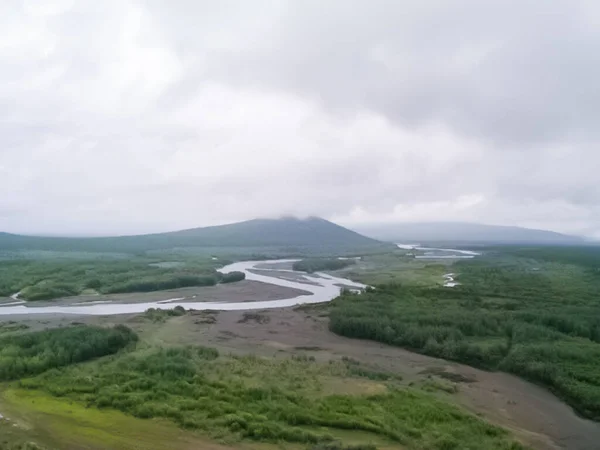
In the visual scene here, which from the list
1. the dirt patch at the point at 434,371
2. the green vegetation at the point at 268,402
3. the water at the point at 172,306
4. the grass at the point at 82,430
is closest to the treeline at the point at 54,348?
the green vegetation at the point at 268,402

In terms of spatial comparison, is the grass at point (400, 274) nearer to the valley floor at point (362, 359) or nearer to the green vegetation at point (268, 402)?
the valley floor at point (362, 359)

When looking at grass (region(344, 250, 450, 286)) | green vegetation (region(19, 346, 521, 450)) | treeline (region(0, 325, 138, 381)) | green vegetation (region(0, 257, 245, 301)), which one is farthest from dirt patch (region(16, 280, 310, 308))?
green vegetation (region(19, 346, 521, 450))

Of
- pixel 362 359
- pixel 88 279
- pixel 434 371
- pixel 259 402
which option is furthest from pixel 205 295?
pixel 259 402

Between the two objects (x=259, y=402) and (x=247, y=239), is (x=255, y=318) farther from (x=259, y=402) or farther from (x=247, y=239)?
(x=247, y=239)

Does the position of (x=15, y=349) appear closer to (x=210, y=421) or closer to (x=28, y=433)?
(x=28, y=433)

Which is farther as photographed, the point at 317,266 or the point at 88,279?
the point at 317,266

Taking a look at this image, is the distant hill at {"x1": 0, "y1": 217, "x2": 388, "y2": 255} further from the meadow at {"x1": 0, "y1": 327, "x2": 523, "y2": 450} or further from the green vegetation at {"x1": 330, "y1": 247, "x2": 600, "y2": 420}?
the meadow at {"x1": 0, "y1": 327, "x2": 523, "y2": 450}
